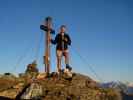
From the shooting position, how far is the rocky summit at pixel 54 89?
16.2 meters

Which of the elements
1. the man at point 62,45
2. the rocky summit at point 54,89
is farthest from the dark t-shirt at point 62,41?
the rocky summit at point 54,89

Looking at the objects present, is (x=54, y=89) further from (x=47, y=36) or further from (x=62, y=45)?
(x=47, y=36)

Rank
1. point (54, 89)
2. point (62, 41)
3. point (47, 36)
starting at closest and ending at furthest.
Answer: point (54, 89) < point (62, 41) < point (47, 36)

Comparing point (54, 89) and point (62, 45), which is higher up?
point (62, 45)

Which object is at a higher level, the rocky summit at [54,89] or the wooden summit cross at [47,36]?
the wooden summit cross at [47,36]

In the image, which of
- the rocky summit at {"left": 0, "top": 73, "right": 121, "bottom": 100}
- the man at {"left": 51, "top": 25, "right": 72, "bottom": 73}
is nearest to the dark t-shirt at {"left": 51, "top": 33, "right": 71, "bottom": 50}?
the man at {"left": 51, "top": 25, "right": 72, "bottom": 73}

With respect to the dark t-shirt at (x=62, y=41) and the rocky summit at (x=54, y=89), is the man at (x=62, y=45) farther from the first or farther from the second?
the rocky summit at (x=54, y=89)

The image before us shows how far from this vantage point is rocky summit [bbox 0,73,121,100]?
53.0 ft

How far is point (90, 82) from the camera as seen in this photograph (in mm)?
19359

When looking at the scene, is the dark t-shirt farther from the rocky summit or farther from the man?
the rocky summit

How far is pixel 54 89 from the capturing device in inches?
670

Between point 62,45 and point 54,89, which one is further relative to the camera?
point 62,45

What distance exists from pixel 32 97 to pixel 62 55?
5.38 meters

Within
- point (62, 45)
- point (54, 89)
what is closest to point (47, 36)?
point (62, 45)
